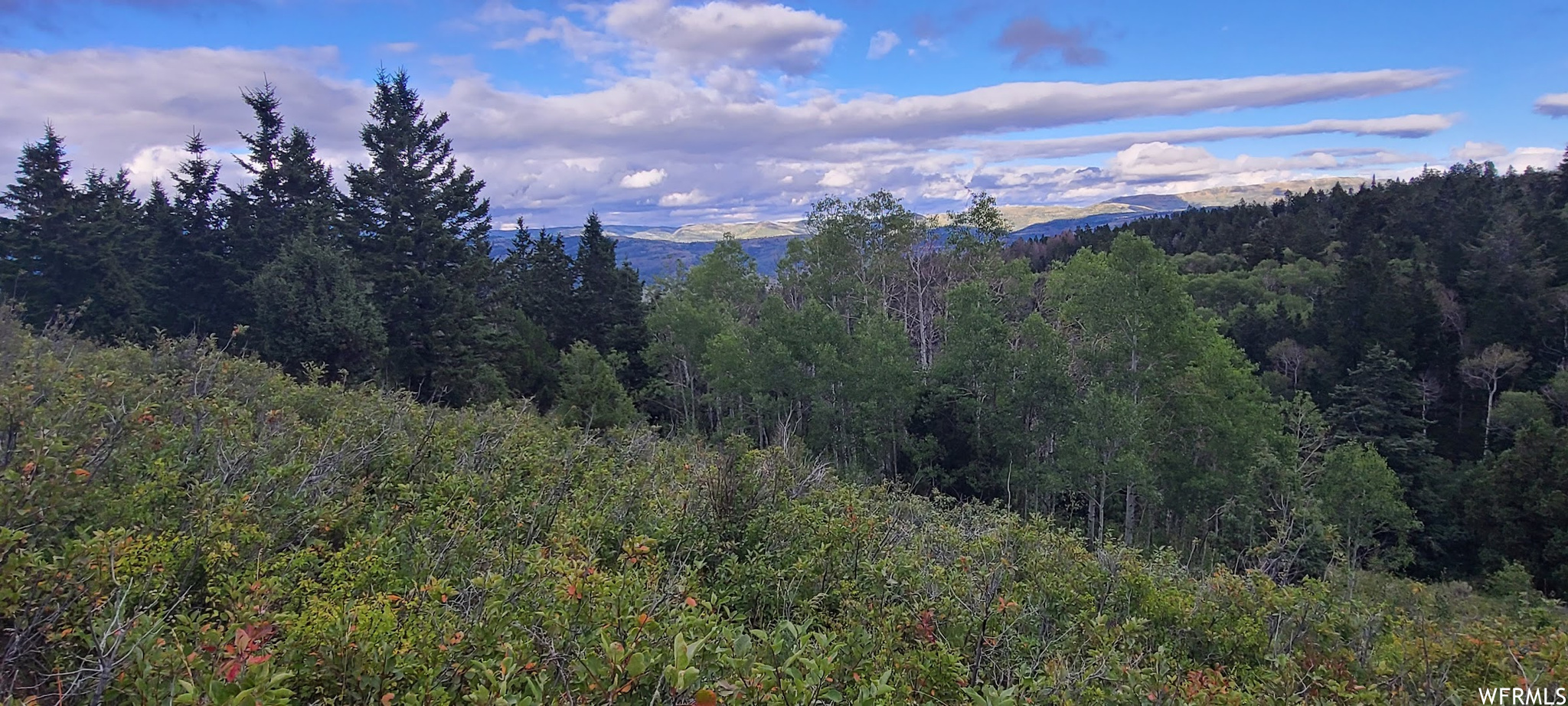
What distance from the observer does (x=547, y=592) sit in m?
3.40

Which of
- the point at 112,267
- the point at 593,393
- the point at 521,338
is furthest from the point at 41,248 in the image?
the point at 593,393

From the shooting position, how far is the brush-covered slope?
2553 millimetres

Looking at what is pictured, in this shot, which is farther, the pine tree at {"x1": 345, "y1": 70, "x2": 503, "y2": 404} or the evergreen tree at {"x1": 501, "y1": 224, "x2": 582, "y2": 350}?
the evergreen tree at {"x1": 501, "y1": 224, "x2": 582, "y2": 350}

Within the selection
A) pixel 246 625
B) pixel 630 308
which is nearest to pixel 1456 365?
pixel 630 308

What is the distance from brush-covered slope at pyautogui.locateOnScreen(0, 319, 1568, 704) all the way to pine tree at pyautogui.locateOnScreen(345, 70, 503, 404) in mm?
15454

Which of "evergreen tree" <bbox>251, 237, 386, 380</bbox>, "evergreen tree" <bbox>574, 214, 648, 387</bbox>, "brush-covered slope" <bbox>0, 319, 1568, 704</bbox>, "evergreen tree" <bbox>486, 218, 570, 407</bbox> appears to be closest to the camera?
"brush-covered slope" <bbox>0, 319, 1568, 704</bbox>

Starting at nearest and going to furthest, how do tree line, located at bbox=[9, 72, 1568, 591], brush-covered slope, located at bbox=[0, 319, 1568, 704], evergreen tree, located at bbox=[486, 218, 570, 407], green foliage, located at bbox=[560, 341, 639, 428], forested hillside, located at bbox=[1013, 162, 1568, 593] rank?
brush-covered slope, located at bbox=[0, 319, 1568, 704] < tree line, located at bbox=[9, 72, 1568, 591] < forested hillside, located at bbox=[1013, 162, 1568, 593] < green foliage, located at bbox=[560, 341, 639, 428] < evergreen tree, located at bbox=[486, 218, 570, 407]

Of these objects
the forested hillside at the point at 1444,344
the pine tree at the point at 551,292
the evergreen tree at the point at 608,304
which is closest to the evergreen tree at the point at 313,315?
the pine tree at the point at 551,292

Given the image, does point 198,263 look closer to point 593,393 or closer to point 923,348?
point 593,393

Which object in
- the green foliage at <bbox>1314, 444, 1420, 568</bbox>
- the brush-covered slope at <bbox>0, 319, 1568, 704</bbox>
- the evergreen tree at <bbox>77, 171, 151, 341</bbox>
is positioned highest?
the evergreen tree at <bbox>77, 171, 151, 341</bbox>

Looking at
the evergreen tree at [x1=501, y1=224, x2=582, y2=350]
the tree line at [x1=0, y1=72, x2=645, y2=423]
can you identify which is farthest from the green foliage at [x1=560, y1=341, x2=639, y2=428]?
the evergreen tree at [x1=501, y1=224, x2=582, y2=350]

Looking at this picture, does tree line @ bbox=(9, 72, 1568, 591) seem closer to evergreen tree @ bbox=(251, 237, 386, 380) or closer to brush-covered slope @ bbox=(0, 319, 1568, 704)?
evergreen tree @ bbox=(251, 237, 386, 380)

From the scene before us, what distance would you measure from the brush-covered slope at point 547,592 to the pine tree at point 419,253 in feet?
50.7

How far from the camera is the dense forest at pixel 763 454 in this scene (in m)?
2.94
